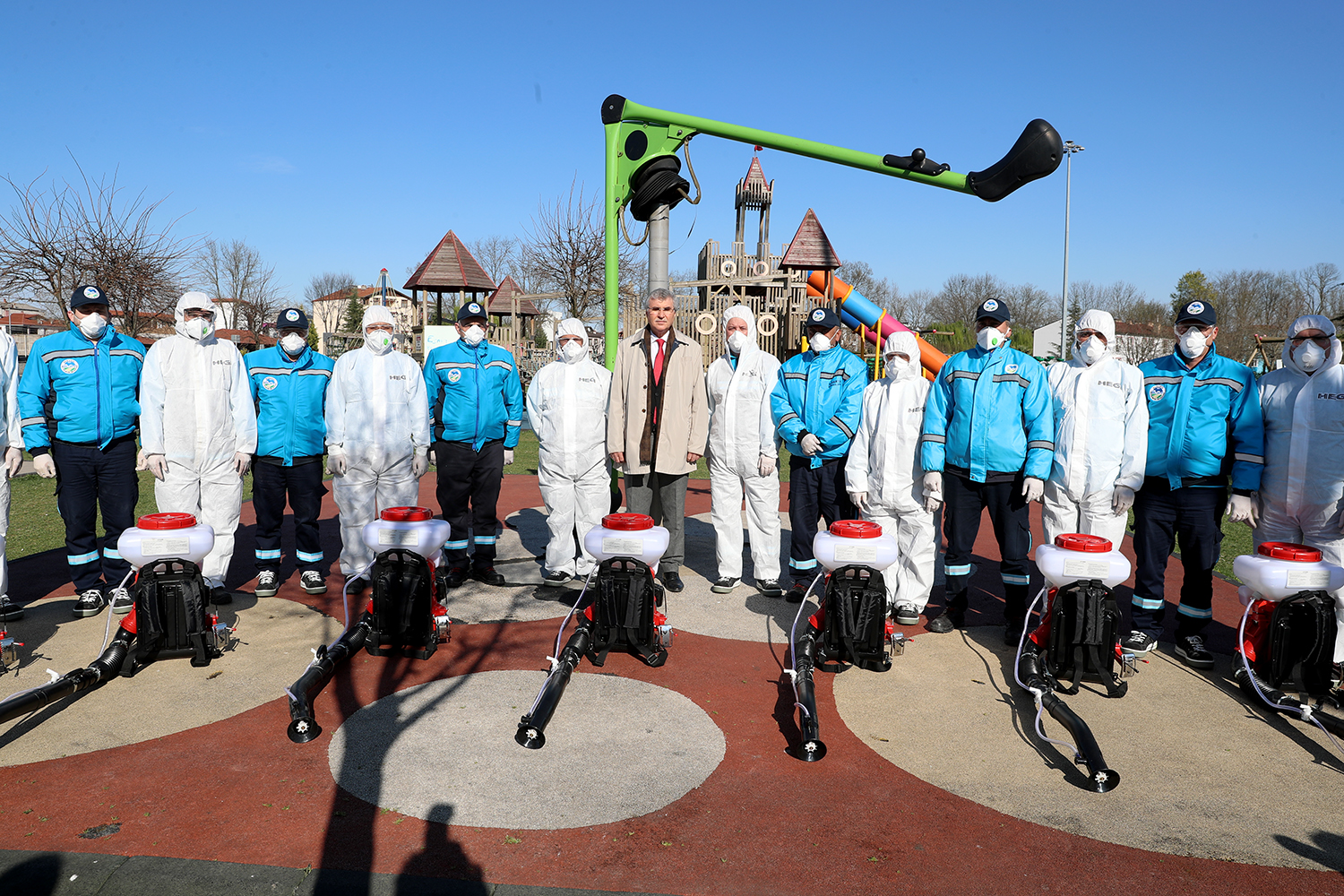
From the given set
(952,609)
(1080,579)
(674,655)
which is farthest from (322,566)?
(1080,579)

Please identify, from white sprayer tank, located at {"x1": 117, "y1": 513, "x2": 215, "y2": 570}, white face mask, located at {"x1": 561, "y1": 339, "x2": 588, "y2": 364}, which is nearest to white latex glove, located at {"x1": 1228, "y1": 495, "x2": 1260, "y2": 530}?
white face mask, located at {"x1": 561, "y1": 339, "x2": 588, "y2": 364}

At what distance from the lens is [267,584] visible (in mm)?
6051

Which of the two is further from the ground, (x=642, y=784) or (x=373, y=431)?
(x=373, y=431)

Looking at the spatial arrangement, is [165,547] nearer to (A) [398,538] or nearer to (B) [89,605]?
(A) [398,538]

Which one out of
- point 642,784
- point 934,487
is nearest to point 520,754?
point 642,784

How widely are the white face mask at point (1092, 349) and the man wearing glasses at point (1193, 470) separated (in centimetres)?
37

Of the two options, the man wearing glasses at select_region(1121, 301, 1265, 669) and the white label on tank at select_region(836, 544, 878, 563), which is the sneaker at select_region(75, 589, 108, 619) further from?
the man wearing glasses at select_region(1121, 301, 1265, 669)

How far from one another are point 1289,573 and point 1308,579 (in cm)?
9

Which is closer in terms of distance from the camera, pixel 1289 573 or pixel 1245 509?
pixel 1289 573

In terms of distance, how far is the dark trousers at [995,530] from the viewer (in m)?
5.34

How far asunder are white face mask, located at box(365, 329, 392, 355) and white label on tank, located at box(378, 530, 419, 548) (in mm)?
1817

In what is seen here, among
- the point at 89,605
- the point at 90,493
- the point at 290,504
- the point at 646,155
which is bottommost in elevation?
the point at 89,605

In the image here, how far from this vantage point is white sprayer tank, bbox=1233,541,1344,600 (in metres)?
4.19

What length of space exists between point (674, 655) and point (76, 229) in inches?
661
